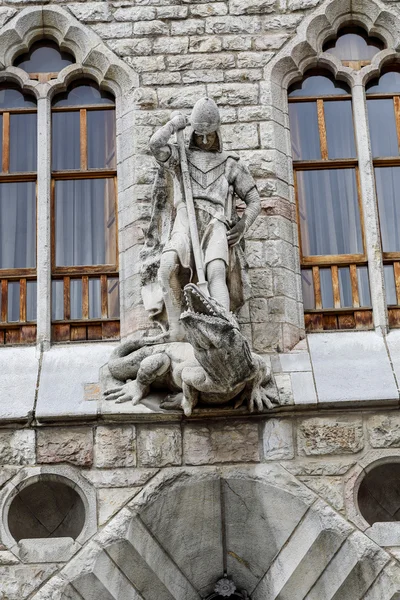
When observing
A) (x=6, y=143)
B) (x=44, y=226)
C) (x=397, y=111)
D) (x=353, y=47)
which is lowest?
(x=44, y=226)

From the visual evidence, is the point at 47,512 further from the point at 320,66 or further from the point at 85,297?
the point at 320,66

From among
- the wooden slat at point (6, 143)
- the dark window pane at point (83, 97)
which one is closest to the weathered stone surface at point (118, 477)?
the wooden slat at point (6, 143)

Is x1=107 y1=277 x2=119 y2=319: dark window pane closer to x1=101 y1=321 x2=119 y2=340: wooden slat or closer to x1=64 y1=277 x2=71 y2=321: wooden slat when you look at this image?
x1=101 y1=321 x2=119 y2=340: wooden slat

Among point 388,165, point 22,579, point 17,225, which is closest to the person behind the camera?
point 22,579

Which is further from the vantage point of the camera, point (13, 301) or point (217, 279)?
point (13, 301)

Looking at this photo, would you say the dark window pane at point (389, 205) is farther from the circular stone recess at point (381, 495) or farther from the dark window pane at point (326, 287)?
the circular stone recess at point (381, 495)

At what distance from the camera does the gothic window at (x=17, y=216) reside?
37.2ft

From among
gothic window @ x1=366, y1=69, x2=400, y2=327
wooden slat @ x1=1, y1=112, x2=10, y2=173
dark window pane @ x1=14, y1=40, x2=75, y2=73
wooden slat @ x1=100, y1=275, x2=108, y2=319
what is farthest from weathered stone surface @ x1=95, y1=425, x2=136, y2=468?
dark window pane @ x1=14, y1=40, x2=75, y2=73

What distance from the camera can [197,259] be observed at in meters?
10.5

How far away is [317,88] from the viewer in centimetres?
1209

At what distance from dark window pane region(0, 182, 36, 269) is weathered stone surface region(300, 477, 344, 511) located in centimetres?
270

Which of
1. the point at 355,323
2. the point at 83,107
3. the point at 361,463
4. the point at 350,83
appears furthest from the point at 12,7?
the point at 361,463

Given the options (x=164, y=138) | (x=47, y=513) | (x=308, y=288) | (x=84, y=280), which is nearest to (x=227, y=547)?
(x=47, y=513)

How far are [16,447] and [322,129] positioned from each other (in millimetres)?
3445
